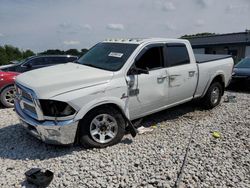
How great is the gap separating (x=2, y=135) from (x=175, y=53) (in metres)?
4.01

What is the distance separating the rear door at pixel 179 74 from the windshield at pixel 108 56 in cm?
98

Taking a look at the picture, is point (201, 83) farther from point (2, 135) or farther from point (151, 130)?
point (2, 135)

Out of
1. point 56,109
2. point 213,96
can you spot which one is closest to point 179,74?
point 213,96

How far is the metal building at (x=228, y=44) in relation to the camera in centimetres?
3347

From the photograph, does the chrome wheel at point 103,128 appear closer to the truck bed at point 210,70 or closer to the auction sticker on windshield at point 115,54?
the auction sticker on windshield at point 115,54

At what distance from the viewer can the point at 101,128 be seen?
4.57 m

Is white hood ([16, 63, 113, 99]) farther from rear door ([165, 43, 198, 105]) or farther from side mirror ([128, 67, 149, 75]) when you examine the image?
rear door ([165, 43, 198, 105])

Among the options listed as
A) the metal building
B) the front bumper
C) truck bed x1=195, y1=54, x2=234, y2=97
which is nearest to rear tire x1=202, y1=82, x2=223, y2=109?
truck bed x1=195, y1=54, x2=234, y2=97

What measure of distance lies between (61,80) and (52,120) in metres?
0.66

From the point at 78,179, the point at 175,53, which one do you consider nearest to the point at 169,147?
the point at 78,179

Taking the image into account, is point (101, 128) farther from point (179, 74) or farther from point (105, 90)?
point (179, 74)

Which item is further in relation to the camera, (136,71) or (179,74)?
(179,74)

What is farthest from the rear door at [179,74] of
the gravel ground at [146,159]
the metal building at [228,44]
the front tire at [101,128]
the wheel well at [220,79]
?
the metal building at [228,44]

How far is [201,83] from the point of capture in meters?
6.51
